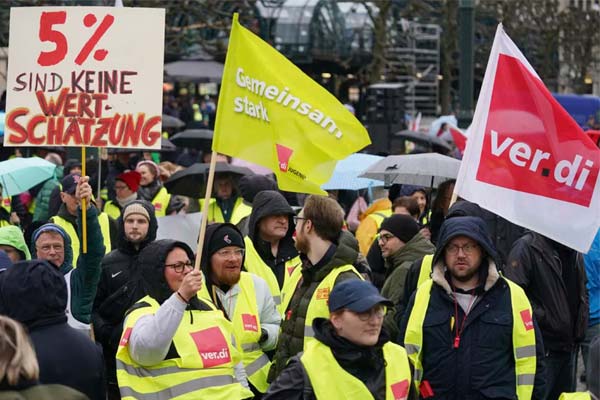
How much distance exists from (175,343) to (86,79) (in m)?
2.42

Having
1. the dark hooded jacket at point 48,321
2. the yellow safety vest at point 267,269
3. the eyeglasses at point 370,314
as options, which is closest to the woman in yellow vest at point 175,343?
the dark hooded jacket at point 48,321

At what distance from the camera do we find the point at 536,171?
26.1ft

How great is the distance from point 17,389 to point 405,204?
6.39 metres

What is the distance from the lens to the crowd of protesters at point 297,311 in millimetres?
5719

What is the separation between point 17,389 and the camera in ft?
15.7

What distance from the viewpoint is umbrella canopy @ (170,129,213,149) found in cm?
2092

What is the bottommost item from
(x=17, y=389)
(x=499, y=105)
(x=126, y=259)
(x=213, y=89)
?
(x=213, y=89)

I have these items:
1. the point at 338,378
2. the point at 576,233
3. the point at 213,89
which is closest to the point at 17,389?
the point at 338,378

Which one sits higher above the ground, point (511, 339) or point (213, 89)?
point (511, 339)

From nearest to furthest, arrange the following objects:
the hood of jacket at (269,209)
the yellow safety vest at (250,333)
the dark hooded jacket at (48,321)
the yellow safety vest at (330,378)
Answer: the yellow safety vest at (330,378)
the dark hooded jacket at (48,321)
the yellow safety vest at (250,333)
the hood of jacket at (269,209)

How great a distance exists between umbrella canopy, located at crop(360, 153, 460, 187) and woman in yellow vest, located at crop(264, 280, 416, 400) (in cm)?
587

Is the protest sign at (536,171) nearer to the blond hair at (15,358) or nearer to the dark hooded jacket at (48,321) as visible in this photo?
the dark hooded jacket at (48,321)

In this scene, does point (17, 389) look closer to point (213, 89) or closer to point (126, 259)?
point (126, 259)

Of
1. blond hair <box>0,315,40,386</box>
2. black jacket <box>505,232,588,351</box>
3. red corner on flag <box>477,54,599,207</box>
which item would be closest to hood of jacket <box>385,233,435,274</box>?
black jacket <box>505,232,588,351</box>
